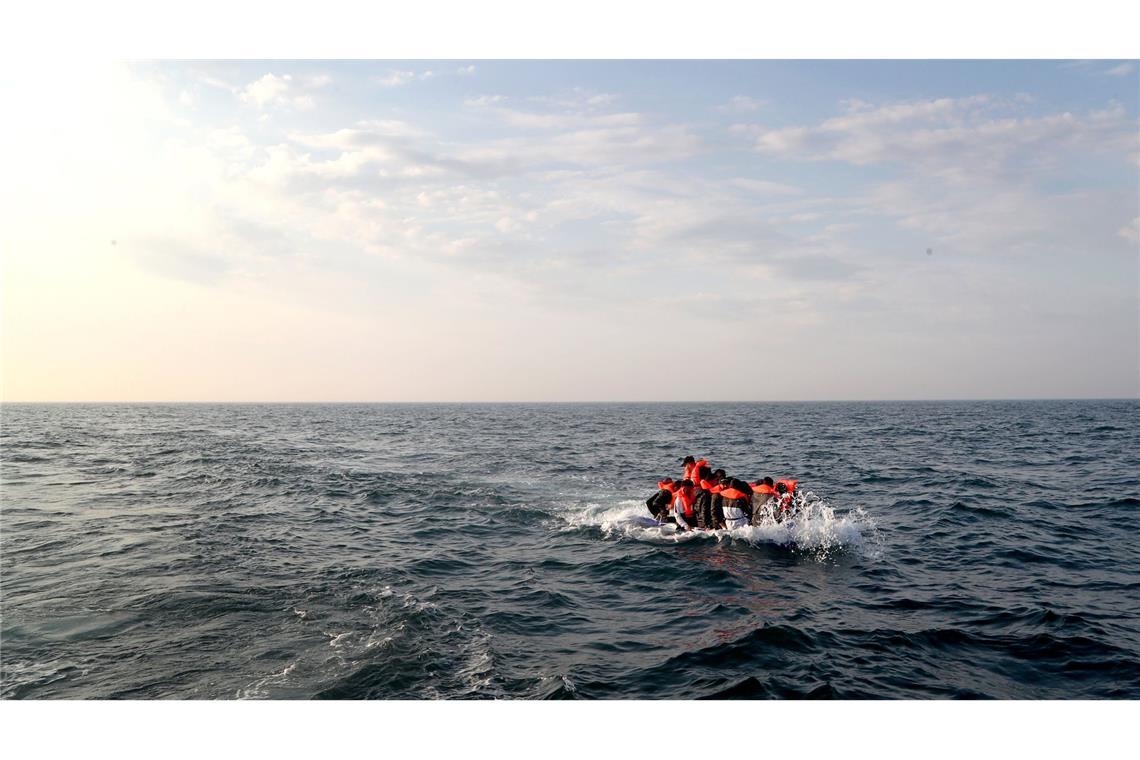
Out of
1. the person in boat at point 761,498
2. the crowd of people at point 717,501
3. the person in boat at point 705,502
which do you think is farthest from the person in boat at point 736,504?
the person in boat at point 705,502

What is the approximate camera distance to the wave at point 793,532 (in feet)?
55.6

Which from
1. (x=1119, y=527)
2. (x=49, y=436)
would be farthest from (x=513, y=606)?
(x=49, y=436)

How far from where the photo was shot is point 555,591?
13.6 m

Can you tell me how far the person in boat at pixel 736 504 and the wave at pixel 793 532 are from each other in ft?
0.78

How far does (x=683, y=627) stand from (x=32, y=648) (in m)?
11.3

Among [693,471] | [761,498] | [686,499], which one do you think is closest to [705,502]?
[686,499]

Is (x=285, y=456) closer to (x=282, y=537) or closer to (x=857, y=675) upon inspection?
(x=282, y=537)

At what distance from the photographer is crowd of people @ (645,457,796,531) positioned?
1816 centimetres

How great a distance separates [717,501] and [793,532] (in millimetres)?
2386

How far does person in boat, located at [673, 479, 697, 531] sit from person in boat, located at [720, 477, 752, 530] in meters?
1.07

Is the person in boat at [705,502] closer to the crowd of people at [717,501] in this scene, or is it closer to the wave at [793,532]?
the crowd of people at [717,501]

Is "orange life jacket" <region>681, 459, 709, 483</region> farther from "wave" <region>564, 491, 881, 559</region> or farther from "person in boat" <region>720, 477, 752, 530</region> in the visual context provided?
"wave" <region>564, 491, 881, 559</region>

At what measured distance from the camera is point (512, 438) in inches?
2240

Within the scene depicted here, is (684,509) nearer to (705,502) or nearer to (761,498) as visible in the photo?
(705,502)
